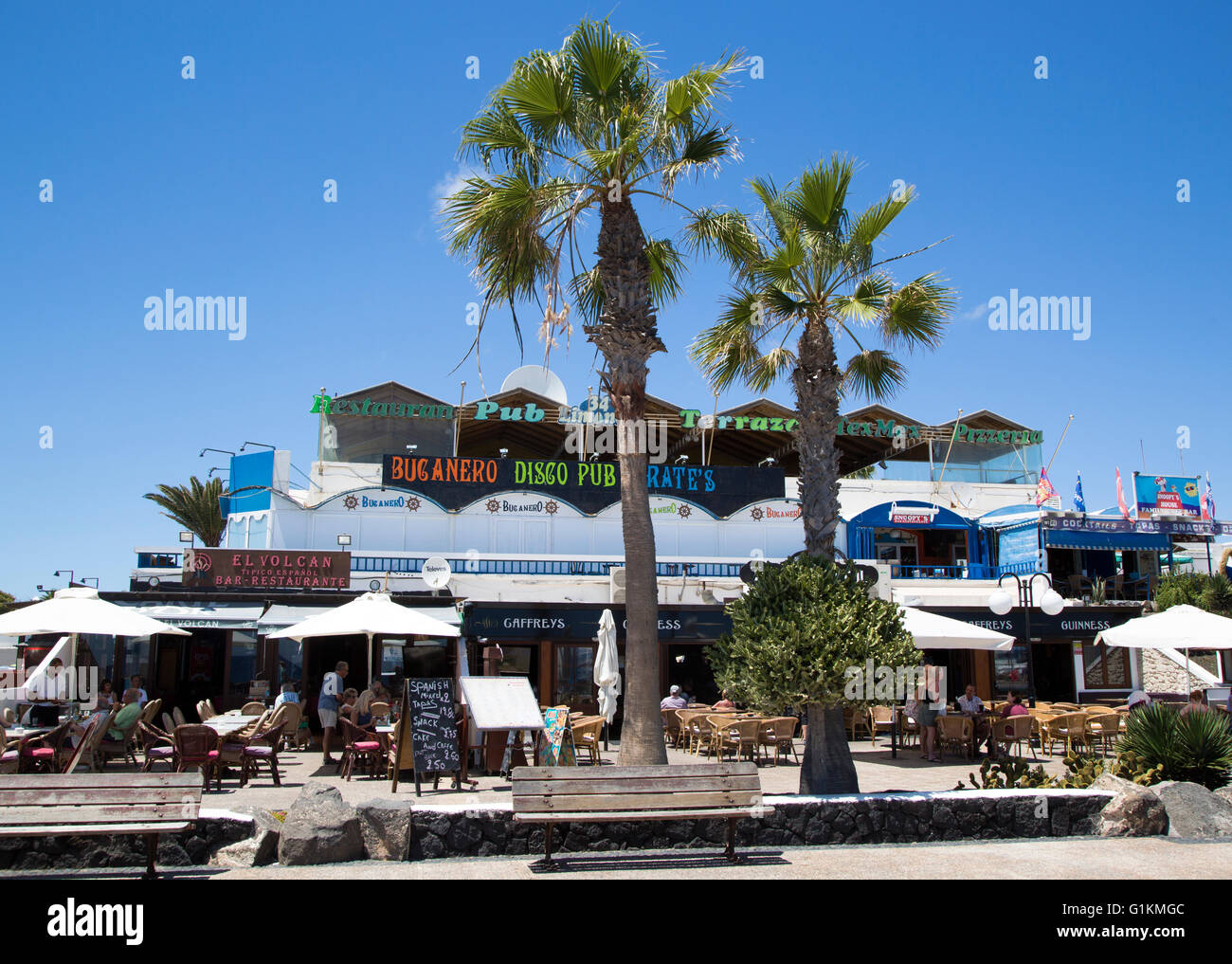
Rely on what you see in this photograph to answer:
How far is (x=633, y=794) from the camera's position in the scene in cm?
718

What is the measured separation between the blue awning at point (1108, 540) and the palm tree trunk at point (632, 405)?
59.4ft

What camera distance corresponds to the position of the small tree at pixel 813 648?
9.05 m

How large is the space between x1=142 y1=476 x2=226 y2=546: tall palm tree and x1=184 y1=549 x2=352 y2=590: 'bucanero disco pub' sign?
16848mm

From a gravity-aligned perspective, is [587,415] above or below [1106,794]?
above

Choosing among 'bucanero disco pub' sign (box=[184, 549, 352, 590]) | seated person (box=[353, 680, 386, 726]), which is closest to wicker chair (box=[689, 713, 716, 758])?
seated person (box=[353, 680, 386, 726])

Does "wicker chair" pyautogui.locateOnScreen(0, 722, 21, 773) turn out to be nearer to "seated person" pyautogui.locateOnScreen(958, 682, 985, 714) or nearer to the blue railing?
"seated person" pyautogui.locateOnScreen(958, 682, 985, 714)

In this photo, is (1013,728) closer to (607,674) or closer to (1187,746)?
(1187,746)

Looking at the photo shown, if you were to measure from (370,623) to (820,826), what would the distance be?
23.7 feet

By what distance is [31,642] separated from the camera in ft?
61.3

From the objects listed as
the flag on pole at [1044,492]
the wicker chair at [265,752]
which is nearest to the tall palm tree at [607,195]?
the wicker chair at [265,752]

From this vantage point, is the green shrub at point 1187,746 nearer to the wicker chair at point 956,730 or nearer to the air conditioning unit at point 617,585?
the wicker chair at point 956,730
